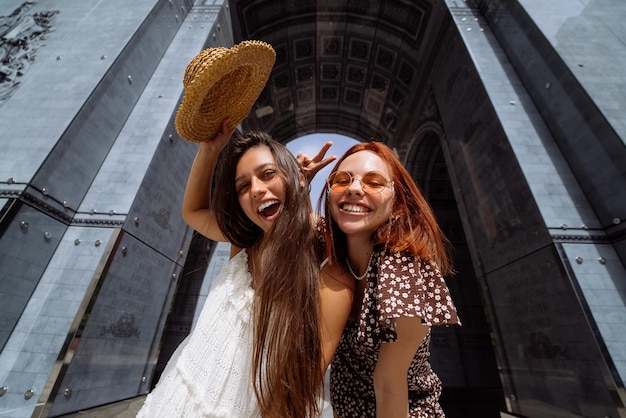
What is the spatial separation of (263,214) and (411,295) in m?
0.71

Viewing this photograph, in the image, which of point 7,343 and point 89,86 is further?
point 89,86

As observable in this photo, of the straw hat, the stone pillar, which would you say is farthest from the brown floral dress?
the stone pillar

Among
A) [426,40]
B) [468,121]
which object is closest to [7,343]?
[468,121]

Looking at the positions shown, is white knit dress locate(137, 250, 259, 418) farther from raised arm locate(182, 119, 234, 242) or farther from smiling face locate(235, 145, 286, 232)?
raised arm locate(182, 119, 234, 242)

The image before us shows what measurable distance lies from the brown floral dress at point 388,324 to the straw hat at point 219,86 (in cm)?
109

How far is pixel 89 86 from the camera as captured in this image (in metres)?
4.55

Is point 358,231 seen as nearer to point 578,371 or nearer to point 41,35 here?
point 578,371

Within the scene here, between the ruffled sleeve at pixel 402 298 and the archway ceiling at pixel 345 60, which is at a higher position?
the archway ceiling at pixel 345 60

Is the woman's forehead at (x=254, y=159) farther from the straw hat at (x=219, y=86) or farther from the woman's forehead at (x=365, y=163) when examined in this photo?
the woman's forehead at (x=365, y=163)

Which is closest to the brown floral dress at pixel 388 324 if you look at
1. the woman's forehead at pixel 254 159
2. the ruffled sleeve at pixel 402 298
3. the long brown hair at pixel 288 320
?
the ruffled sleeve at pixel 402 298

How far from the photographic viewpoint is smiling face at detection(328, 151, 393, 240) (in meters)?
1.20

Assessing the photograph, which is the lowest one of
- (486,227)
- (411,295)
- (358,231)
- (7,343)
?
(7,343)

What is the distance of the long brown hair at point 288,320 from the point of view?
919 mm

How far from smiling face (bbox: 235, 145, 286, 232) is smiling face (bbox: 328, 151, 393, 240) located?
0.26 meters
